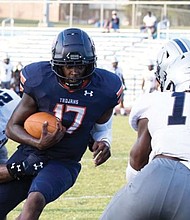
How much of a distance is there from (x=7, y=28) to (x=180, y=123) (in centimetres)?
2333

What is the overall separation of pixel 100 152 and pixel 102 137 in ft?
0.51

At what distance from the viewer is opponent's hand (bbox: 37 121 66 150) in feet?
13.9

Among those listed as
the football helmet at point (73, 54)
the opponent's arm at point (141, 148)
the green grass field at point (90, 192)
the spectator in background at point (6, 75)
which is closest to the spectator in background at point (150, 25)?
the spectator in background at point (6, 75)

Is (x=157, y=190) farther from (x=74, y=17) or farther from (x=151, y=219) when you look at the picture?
(x=74, y=17)

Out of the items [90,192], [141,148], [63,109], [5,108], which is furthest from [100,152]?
[90,192]

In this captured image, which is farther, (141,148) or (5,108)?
(5,108)

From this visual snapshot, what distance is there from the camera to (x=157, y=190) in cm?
296

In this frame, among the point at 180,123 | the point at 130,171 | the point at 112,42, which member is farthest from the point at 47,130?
the point at 112,42

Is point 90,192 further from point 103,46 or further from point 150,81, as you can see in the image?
point 103,46

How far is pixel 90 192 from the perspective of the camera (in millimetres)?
7586

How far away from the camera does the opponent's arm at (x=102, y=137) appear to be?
4.44 metres

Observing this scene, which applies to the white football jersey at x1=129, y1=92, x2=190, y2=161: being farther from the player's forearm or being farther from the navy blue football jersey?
the player's forearm

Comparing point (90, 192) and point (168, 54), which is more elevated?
point (168, 54)

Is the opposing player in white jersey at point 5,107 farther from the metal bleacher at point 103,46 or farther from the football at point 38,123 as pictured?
the metal bleacher at point 103,46
